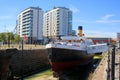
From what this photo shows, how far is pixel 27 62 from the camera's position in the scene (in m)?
37.8

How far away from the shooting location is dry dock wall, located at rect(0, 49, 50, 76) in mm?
32562

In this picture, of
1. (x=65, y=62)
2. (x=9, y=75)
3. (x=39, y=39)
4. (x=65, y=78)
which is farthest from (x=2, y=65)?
(x=39, y=39)

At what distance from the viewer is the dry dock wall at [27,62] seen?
32562 millimetres

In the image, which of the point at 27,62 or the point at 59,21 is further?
the point at 59,21

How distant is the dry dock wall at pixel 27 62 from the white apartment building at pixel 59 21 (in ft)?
298

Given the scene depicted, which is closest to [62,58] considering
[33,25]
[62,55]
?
[62,55]

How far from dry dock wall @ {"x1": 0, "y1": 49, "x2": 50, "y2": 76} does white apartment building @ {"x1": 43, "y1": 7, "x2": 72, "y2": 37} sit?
9097 centimetres

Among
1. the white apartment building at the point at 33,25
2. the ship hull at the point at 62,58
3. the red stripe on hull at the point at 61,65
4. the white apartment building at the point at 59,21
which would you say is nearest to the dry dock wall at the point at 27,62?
the red stripe on hull at the point at 61,65

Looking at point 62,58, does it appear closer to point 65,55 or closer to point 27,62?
point 65,55

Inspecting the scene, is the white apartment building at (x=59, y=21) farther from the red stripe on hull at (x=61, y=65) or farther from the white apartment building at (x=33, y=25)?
the red stripe on hull at (x=61, y=65)

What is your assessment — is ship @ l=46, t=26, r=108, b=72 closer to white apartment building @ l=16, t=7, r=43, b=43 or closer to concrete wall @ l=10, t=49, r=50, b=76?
concrete wall @ l=10, t=49, r=50, b=76

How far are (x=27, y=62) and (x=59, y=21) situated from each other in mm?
103281

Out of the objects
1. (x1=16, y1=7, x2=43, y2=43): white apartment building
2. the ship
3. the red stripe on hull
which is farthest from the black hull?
(x1=16, y1=7, x2=43, y2=43): white apartment building

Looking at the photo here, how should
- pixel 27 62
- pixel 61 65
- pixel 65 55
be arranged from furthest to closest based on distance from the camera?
pixel 27 62 → pixel 65 55 → pixel 61 65
